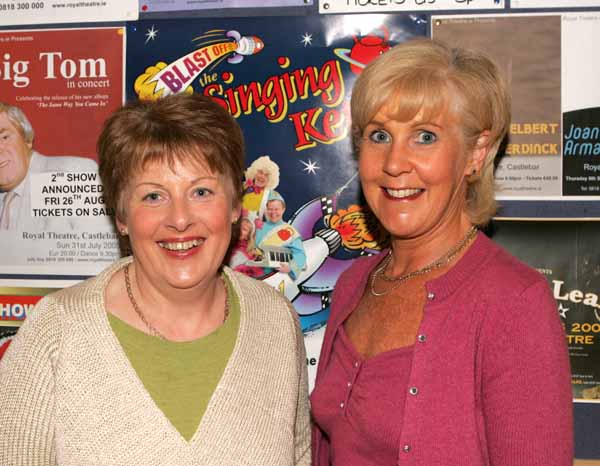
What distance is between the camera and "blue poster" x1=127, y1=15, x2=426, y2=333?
2104 mm

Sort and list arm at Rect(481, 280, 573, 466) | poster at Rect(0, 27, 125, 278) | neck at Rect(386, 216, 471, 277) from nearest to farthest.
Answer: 1. arm at Rect(481, 280, 573, 466)
2. neck at Rect(386, 216, 471, 277)
3. poster at Rect(0, 27, 125, 278)

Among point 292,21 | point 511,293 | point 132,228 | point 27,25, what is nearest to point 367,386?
point 511,293

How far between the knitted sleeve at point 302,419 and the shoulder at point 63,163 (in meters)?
0.96

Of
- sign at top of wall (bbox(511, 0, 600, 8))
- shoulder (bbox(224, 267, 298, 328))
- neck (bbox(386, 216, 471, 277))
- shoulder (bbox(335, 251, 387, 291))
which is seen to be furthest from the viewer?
sign at top of wall (bbox(511, 0, 600, 8))

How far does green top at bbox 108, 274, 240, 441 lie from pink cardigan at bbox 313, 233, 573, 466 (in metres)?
0.47

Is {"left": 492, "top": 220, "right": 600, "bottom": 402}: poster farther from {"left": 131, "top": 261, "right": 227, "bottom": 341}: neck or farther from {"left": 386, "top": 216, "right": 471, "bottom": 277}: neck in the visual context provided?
{"left": 131, "top": 261, "right": 227, "bottom": 341}: neck

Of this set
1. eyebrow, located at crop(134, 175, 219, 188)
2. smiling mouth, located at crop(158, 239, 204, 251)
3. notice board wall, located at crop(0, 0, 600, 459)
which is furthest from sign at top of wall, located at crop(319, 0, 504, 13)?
smiling mouth, located at crop(158, 239, 204, 251)

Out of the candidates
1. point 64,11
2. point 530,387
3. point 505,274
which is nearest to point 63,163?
point 64,11

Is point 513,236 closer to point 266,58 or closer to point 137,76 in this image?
point 266,58

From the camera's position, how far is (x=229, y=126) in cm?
157

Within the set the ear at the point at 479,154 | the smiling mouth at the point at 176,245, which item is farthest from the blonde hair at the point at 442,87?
the smiling mouth at the point at 176,245

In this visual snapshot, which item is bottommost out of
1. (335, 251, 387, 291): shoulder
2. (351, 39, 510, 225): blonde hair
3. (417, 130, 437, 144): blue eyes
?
(335, 251, 387, 291): shoulder

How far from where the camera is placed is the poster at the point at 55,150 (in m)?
2.20

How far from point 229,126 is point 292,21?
70 centimetres
